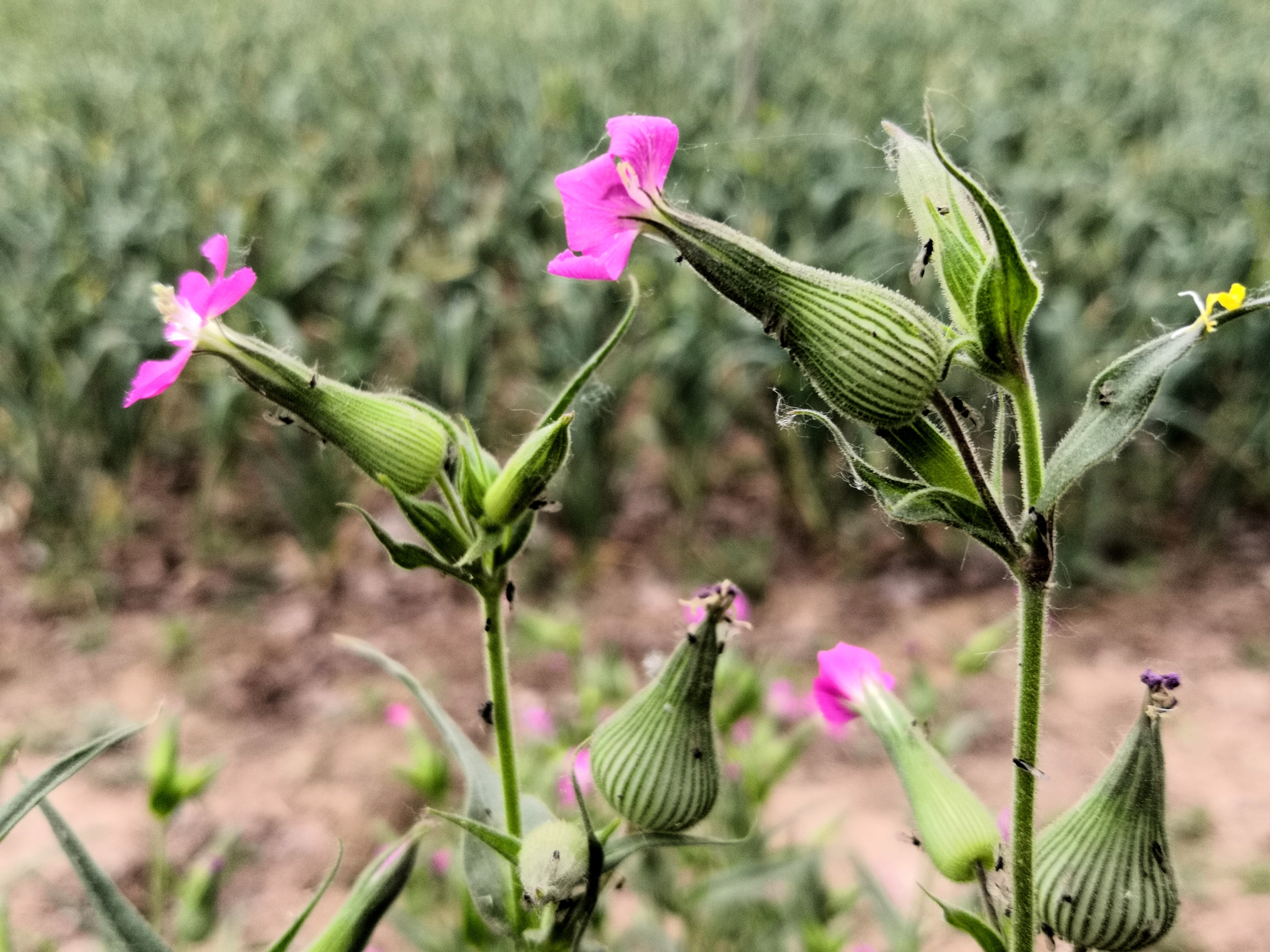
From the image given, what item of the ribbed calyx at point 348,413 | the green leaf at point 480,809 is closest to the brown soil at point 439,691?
the green leaf at point 480,809

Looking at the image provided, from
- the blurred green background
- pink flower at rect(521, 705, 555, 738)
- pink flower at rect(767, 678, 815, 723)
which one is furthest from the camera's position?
the blurred green background

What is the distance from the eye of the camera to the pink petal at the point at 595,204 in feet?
1.47

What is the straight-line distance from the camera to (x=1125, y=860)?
459 mm

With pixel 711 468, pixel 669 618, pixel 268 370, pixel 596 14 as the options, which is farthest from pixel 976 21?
pixel 268 370

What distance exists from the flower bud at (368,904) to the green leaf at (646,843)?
0.11 metres

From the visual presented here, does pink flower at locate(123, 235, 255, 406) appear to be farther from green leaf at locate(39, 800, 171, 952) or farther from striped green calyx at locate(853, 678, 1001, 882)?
striped green calyx at locate(853, 678, 1001, 882)

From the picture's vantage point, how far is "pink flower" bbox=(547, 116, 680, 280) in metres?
0.44

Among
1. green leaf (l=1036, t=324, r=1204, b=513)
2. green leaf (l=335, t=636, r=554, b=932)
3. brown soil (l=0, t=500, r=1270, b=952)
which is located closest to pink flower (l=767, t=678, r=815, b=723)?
brown soil (l=0, t=500, r=1270, b=952)

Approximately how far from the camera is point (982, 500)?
0.45 metres

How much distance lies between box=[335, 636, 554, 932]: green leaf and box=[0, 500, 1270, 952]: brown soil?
88 cm

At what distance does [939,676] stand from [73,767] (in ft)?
6.48

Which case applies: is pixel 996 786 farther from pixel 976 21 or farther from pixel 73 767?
pixel 976 21

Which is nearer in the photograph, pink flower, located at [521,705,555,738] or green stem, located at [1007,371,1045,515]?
green stem, located at [1007,371,1045,515]

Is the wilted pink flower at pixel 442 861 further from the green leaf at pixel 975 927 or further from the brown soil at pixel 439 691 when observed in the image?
the green leaf at pixel 975 927
